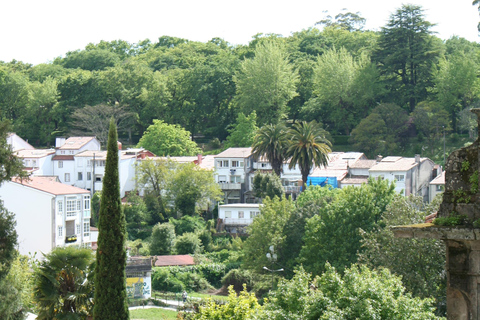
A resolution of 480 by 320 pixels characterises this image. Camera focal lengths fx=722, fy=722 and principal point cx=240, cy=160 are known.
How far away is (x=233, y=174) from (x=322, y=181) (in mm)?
10092

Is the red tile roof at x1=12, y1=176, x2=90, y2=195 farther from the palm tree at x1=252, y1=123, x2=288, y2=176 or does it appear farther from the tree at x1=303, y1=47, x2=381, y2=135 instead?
the tree at x1=303, y1=47, x2=381, y2=135

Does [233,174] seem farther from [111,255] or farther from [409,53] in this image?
[111,255]

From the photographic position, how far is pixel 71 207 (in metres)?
53.4

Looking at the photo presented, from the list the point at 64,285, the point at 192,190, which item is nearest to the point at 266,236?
the point at 192,190

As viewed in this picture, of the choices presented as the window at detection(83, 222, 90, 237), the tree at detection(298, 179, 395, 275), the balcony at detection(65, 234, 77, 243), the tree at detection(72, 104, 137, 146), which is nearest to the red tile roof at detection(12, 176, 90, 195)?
the window at detection(83, 222, 90, 237)

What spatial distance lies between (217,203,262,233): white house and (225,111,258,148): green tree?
18314mm

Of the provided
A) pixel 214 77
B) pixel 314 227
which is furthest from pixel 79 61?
pixel 314 227

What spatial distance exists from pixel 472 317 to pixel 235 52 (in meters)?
112

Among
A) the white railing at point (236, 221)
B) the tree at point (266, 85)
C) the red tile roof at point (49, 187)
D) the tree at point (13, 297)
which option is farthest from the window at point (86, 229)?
the tree at point (266, 85)

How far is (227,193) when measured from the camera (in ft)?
237

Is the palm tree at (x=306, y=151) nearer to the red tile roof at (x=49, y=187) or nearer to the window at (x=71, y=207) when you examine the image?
the red tile roof at (x=49, y=187)

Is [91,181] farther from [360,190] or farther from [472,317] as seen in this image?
[472,317]

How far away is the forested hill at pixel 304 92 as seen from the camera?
76500mm

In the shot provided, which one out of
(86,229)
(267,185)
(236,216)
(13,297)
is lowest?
(86,229)
